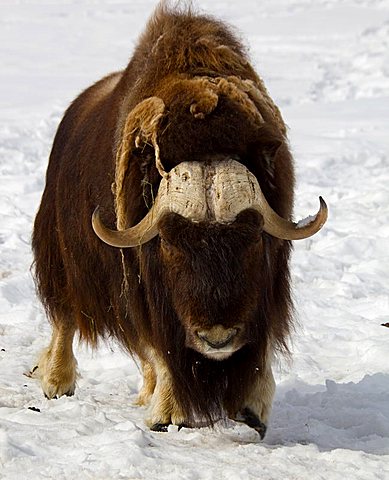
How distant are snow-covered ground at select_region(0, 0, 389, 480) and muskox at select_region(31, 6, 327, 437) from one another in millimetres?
250

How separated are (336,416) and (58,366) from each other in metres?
1.36

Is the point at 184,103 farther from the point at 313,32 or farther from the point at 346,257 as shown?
the point at 313,32

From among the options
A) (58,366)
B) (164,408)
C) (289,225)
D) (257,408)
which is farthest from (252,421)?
(58,366)

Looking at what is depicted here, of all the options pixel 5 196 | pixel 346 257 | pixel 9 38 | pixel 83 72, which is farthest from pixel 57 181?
pixel 9 38

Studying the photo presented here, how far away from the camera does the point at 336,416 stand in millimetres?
3740

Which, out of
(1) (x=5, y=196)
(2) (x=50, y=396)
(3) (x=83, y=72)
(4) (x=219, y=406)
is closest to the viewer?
(4) (x=219, y=406)

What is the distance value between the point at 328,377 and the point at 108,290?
3.87 ft

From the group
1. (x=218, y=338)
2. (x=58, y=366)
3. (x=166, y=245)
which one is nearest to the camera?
(x=218, y=338)

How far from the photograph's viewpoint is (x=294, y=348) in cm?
487

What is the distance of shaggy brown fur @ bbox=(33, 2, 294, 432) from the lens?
121 inches

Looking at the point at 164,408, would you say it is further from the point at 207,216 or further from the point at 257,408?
the point at 207,216

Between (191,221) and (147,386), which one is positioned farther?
(147,386)

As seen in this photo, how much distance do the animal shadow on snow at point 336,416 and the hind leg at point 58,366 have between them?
97cm

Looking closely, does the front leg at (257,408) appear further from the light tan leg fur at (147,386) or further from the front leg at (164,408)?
the light tan leg fur at (147,386)
